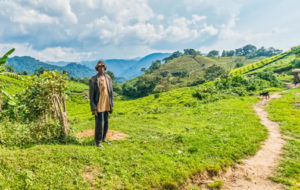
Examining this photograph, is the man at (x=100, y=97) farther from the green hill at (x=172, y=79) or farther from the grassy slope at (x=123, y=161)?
the green hill at (x=172, y=79)

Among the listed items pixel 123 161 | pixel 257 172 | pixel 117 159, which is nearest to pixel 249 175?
pixel 257 172

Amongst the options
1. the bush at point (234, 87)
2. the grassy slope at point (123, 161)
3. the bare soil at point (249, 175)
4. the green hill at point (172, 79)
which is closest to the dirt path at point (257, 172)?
the bare soil at point (249, 175)

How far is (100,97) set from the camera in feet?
21.1

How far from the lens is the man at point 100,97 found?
6281 millimetres

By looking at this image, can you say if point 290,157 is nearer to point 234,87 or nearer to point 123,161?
point 123,161

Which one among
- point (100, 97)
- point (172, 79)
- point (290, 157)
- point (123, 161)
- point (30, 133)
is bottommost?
point (290, 157)

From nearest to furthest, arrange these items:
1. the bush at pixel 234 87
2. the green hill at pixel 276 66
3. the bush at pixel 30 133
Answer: the bush at pixel 30 133 → the bush at pixel 234 87 → the green hill at pixel 276 66

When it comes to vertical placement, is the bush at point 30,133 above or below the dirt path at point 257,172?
above

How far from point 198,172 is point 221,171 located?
87cm

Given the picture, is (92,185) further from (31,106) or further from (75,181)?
(31,106)

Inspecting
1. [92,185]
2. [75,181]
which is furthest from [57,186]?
[92,185]

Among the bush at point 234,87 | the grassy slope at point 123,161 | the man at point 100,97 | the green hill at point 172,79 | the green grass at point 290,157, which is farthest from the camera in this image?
the green hill at point 172,79

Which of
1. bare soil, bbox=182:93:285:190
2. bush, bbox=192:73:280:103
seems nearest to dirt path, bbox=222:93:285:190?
bare soil, bbox=182:93:285:190

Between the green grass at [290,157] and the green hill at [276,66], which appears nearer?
the green grass at [290,157]
